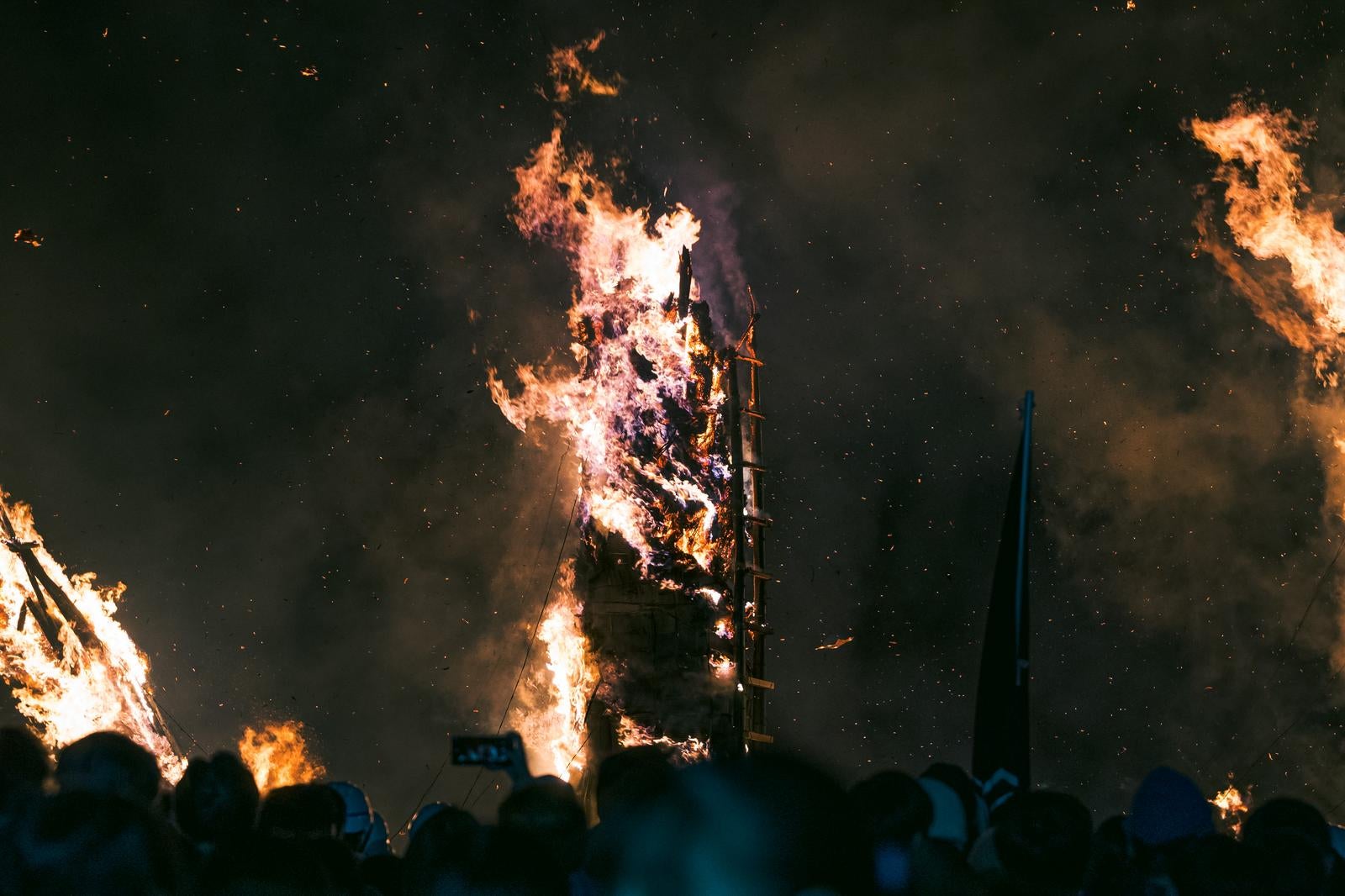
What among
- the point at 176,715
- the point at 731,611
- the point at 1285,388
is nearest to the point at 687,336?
the point at 731,611

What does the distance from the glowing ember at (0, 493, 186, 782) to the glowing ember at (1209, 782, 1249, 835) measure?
65.4 ft

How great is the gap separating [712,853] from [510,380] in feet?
64.6

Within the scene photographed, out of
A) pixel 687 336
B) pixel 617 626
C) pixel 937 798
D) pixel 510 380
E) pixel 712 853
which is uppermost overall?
pixel 510 380

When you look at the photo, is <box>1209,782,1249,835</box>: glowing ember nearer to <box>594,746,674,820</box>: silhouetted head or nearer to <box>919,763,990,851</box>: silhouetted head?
<box>919,763,990,851</box>: silhouetted head

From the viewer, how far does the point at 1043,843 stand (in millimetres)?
3246

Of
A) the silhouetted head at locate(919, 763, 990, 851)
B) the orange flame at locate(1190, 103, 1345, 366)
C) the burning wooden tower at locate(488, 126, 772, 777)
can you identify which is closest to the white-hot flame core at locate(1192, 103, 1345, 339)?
the orange flame at locate(1190, 103, 1345, 366)

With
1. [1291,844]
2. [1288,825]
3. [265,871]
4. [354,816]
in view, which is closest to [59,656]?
[354,816]

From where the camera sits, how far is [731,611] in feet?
49.0

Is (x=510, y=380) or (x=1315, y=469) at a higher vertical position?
(x=510, y=380)

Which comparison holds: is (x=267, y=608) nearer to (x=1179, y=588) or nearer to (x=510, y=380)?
(x=510, y=380)

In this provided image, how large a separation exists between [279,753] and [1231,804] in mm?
19537

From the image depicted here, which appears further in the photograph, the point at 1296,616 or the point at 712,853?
the point at 1296,616

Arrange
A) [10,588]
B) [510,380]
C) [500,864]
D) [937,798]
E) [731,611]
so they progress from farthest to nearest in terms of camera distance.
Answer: [510,380] → [10,588] → [731,611] → [937,798] → [500,864]

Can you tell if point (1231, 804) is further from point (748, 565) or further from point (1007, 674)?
point (1007, 674)
